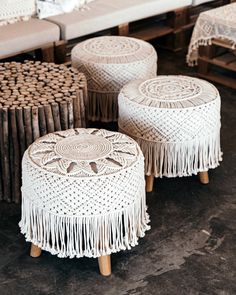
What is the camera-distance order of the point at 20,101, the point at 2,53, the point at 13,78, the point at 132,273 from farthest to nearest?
the point at 2,53 < the point at 13,78 < the point at 20,101 < the point at 132,273

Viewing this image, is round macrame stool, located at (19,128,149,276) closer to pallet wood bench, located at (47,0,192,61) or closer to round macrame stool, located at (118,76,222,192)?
round macrame stool, located at (118,76,222,192)

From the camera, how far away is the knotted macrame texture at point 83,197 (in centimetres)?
213

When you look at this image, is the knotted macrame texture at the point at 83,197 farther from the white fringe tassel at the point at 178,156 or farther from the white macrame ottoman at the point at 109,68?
the white macrame ottoman at the point at 109,68

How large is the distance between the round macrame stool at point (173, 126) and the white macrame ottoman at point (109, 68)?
37 centimetres

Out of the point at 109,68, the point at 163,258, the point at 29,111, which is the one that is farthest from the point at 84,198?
the point at 109,68

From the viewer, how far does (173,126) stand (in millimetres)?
2600

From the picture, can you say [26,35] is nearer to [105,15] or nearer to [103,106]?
[105,15]

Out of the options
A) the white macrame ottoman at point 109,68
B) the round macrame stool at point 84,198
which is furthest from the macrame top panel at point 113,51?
the round macrame stool at point 84,198

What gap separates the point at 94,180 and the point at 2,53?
1550mm

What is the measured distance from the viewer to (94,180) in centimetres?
212

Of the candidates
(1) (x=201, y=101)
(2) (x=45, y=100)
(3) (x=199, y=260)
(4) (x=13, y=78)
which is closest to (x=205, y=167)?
(1) (x=201, y=101)

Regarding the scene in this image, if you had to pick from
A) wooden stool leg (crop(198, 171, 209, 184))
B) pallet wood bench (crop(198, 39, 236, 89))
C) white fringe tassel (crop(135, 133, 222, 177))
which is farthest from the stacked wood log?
pallet wood bench (crop(198, 39, 236, 89))

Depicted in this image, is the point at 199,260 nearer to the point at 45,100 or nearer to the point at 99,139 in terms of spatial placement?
the point at 99,139

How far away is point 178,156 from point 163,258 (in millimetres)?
496
